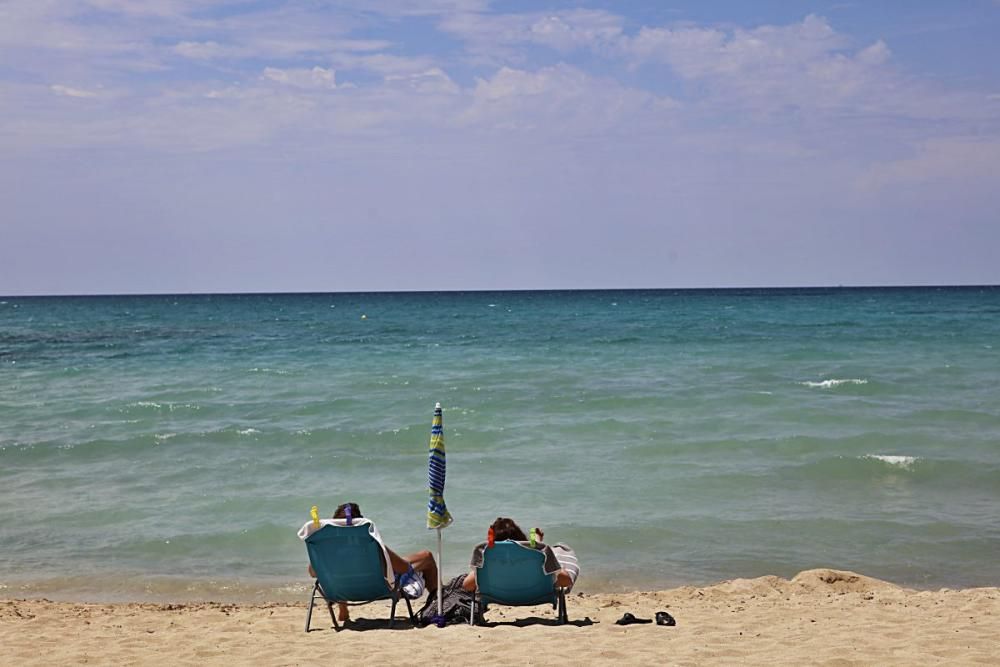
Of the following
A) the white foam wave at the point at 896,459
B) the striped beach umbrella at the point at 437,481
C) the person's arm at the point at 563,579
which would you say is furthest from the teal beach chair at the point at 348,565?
the white foam wave at the point at 896,459

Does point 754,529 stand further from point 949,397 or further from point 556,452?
point 949,397

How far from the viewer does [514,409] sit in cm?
1841

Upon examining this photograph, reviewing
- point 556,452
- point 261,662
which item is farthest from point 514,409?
point 261,662

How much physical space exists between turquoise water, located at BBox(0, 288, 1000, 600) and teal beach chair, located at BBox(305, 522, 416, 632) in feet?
5.46

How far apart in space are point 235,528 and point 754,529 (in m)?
5.53

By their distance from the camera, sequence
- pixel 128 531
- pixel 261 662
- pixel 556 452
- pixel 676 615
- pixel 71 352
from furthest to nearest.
Answer: pixel 71 352
pixel 556 452
pixel 128 531
pixel 676 615
pixel 261 662

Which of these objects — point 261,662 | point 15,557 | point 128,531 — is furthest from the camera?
point 128,531

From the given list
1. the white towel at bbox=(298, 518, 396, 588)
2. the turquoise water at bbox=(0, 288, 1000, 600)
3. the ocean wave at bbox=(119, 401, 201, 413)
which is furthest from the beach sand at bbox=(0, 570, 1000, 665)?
the ocean wave at bbox=(119, 401, 201, 413)

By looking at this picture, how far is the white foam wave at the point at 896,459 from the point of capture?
12875mm

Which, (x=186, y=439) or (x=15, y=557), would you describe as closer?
(x=15, y=557)

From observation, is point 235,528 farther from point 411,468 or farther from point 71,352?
point 71,352

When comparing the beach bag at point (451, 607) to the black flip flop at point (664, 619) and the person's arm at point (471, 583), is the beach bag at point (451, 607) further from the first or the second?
the black flip flop at point (664, 619)

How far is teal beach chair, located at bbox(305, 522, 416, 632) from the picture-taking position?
6812 mm

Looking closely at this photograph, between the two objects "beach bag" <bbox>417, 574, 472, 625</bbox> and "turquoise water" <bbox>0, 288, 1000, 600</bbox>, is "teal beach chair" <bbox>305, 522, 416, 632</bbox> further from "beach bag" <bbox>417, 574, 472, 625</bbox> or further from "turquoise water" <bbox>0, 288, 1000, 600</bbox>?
"turquoise water" <bbox>0, 288, 1000, 600</bbox>
